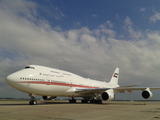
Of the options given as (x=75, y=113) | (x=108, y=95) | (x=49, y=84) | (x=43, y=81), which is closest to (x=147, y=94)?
(x=108, y=95)

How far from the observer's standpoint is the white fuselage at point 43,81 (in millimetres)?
18141

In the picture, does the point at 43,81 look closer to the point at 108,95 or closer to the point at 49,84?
the point at 49,84

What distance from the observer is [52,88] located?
21484 millimetres

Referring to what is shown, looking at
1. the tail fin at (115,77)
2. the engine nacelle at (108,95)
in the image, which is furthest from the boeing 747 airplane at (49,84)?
the tail fin at (115,77)

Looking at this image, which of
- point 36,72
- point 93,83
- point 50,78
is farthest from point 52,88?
point 93,83

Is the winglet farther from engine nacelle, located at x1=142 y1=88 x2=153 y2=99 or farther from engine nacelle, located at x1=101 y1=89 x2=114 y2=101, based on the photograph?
engine nacelle, located at x1=101 y1=89 x2=114 y2=101

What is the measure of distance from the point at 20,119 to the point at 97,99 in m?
20.9

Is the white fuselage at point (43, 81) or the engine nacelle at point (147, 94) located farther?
the engine nacelle at point (147, 94)

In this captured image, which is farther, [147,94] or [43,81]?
Answer: [147,94]

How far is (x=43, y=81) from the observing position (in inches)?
798

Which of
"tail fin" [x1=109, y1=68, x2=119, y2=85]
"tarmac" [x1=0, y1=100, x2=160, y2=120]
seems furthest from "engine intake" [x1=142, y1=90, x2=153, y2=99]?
"tail fin" [x1=109, y1=68, x2=119, y2=85]

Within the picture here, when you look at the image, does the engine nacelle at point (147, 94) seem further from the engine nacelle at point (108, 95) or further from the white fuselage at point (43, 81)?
the white fuselage at point (43, 81)

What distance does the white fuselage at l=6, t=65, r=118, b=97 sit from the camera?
18.1 meters

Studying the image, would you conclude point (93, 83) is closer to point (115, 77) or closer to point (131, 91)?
point (131, 91)
